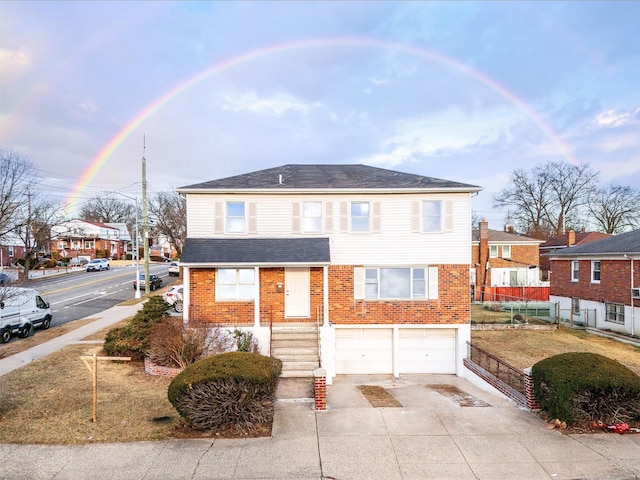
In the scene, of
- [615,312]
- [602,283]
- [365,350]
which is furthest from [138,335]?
[602,283]

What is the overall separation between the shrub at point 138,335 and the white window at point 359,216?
7.65m

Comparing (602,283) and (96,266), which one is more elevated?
(602,283)

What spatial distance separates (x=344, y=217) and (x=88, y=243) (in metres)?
71.4

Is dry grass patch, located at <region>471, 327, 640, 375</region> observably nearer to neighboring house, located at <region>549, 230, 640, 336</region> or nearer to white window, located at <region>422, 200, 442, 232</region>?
neighboring house, located at <region>549, 230, 640, 336</region>

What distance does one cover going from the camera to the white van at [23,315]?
17.9 m

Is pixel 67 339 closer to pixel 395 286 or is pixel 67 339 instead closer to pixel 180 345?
pixel 180 345

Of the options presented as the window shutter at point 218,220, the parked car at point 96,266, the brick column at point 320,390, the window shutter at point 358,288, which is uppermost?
the window shutter at point 218,220

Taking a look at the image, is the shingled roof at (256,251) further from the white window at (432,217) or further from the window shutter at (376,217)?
the white window at (432,217)

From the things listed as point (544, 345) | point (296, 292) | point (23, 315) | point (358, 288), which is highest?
point (358, 288)

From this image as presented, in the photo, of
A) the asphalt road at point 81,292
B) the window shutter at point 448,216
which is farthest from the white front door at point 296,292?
the asphalt road at point 81,292

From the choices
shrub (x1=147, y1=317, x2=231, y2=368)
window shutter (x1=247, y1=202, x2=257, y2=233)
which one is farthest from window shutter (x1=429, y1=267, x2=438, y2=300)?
shrub (x1=147, y1=317, x2=231, y2=368)

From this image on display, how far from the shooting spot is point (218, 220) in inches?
627

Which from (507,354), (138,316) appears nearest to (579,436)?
(507,354)

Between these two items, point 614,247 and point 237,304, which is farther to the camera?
point 614,247
